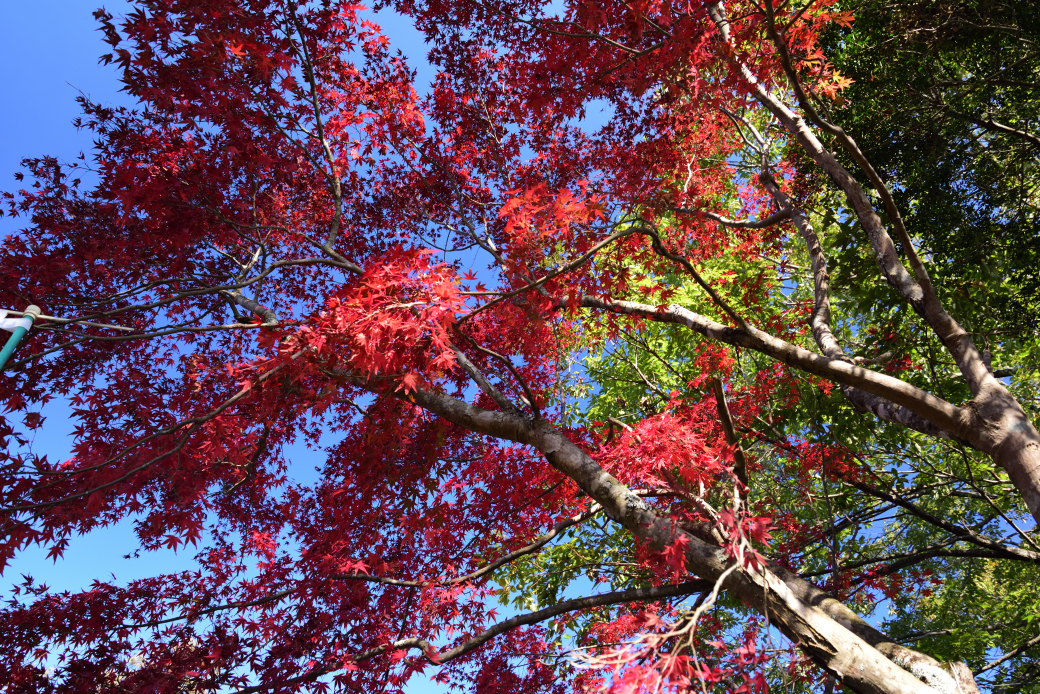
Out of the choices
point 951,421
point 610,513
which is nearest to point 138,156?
point 610,513

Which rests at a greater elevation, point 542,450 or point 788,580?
point 542,450

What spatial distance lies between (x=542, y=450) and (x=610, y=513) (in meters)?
0.79

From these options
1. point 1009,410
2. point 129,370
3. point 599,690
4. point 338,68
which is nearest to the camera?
point 599,690

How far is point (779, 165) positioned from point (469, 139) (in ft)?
14.6

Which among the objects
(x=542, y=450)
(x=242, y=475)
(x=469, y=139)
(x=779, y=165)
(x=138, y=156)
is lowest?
(x=542, y=450)

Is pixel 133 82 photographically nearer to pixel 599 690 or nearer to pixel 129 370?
pixel 129 370

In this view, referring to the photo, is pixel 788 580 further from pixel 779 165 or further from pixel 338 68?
pixel 338 68

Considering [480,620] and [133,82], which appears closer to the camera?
[133,82]

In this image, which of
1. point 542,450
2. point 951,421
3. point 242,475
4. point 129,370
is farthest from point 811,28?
point 129,370

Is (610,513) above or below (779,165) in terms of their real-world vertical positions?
below

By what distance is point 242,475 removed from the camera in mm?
7164

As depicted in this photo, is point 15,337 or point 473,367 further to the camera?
point 473,367

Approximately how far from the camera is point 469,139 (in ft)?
25.4

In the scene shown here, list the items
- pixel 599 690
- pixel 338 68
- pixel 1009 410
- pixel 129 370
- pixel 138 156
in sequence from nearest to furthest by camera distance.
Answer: pixel 599 690 → pixel 1009 410 → pixel 138 156 → pixel 338 68 → pixel 129 370
